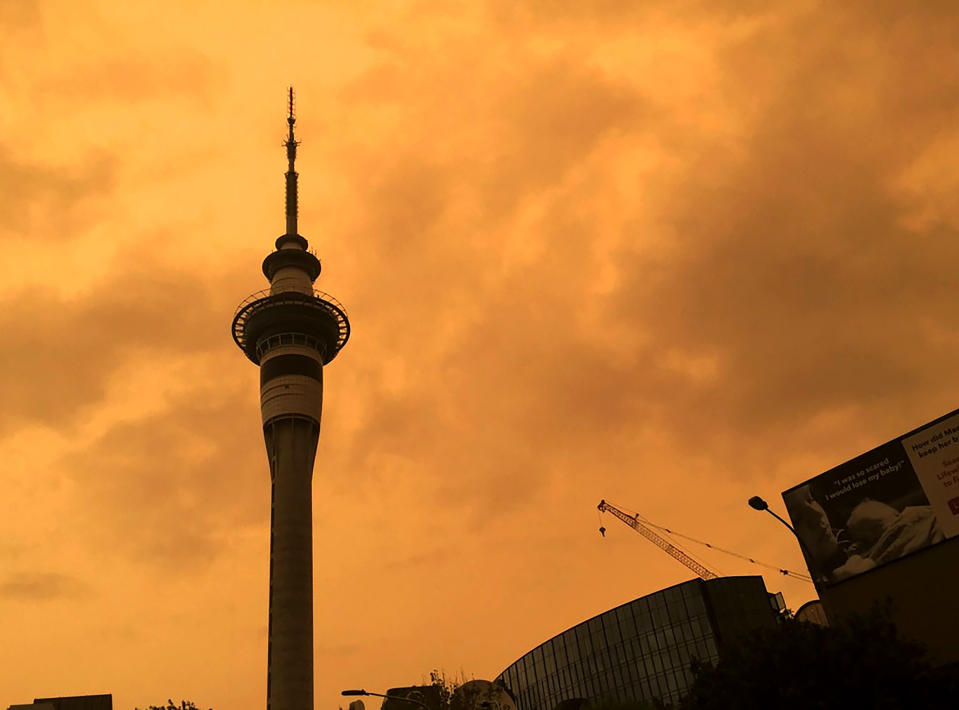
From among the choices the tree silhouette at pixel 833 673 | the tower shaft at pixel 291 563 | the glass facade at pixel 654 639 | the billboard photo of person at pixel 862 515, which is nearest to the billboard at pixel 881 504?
the billboard photo of person at pixel 862 515

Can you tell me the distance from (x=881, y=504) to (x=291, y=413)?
75398mm

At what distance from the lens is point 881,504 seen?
179 ft

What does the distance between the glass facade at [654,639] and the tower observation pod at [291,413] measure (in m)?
40.7

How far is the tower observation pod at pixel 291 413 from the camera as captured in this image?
100m

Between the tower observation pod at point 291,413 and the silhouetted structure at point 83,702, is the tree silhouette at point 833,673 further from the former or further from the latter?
the silhouetted structure at point 83,702

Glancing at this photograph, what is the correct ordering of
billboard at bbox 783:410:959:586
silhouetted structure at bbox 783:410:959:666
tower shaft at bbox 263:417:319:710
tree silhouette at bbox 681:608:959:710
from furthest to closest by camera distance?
tower shaft at bbox 263:417:319:710 → billboard at bbox 783:410:959:586 → silhouetted structure at bbox 783:410:959:666 → tree silhouette at bbox 681:608:959:710

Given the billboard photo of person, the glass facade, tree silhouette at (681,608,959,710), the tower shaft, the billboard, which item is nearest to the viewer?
tree silhouette at (681,608,959,710)

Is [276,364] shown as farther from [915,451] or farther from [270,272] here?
[915,451]

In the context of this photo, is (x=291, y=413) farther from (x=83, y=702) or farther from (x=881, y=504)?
(x=881, y=504)

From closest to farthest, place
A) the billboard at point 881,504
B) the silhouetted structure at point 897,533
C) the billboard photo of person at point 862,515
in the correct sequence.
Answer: the silhouetted structure at point 897,533
the billboard at point 881,504
the billboard photo of person at point 862,515

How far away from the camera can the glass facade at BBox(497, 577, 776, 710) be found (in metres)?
113

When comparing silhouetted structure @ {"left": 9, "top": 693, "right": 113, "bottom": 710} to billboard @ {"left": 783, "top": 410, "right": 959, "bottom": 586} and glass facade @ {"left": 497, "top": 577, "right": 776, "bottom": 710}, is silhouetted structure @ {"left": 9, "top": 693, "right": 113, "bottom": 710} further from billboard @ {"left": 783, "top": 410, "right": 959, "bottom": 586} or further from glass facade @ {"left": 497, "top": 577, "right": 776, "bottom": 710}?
billboard @ {"left": 783, "top": 410, "right": 959, "bottom": 586}

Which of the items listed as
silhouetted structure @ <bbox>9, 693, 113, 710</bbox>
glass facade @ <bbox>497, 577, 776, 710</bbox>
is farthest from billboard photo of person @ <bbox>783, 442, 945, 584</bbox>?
silhouetted structure @ <bbox>9, 693, 113, 710</bbox>

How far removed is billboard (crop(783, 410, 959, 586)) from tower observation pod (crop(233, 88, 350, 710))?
62.3 meters
